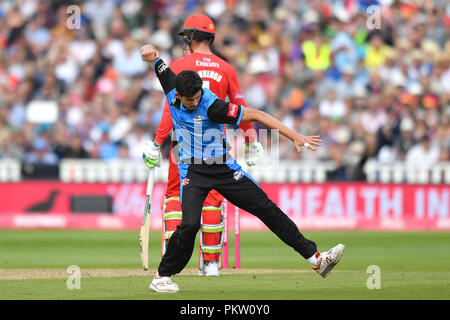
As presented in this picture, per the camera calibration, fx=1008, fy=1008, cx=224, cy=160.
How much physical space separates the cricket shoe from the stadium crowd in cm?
1044

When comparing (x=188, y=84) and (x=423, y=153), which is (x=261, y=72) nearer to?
(x=423, y=153)

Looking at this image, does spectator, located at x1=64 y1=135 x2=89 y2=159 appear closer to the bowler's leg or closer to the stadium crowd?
the stadium crowd

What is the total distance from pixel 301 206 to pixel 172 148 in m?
9.00

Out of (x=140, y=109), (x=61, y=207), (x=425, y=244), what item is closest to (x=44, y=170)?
(x=61, y=207)

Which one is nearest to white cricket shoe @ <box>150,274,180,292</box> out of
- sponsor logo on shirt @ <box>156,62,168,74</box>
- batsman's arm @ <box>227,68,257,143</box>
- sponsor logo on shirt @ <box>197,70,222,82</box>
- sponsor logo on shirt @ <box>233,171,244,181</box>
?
sponsor logo on shirt @ <box>233,171,244,181</box>

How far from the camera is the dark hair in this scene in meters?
9.02

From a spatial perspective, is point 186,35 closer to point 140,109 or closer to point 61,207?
point 61,207

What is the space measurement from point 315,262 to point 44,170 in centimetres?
1146

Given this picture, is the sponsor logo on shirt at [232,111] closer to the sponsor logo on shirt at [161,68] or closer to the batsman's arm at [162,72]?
the batsman's arm at [162,72]

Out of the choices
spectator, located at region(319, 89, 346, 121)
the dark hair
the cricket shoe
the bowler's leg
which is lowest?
the cricket shoe

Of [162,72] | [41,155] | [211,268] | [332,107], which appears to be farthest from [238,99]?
[332,107]

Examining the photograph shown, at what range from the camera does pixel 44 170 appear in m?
20.1

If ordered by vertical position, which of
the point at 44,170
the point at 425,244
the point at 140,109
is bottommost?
the point at 425,244

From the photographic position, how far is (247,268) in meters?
12.3
